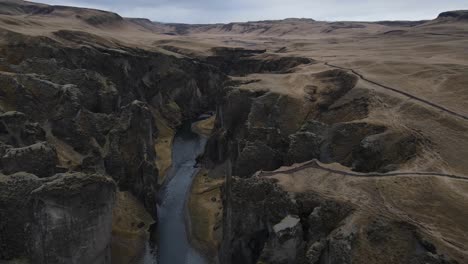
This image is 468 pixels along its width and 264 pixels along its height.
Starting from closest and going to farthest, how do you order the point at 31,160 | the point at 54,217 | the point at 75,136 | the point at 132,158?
the point at 54,217, the point at 31,160, the point at 75,136, the point at 132,158

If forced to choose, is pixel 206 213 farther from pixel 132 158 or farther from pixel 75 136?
pixel 75 136

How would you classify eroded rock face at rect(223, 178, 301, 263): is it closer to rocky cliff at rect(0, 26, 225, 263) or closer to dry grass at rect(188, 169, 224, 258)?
dry grass at rect(188, 169, 224, 258)

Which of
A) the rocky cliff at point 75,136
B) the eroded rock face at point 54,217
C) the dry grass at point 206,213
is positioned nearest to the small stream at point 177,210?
the dry grass at point 206,213

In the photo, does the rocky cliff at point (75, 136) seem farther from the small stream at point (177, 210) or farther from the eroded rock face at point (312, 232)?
the eroded rock face at point (312, 232)

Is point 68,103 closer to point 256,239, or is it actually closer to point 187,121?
point 256,239

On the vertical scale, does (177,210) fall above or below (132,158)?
below

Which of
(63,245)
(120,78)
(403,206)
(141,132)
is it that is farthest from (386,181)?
(120,78)

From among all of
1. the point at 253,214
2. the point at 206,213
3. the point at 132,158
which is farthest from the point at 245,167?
the point at 132,158
